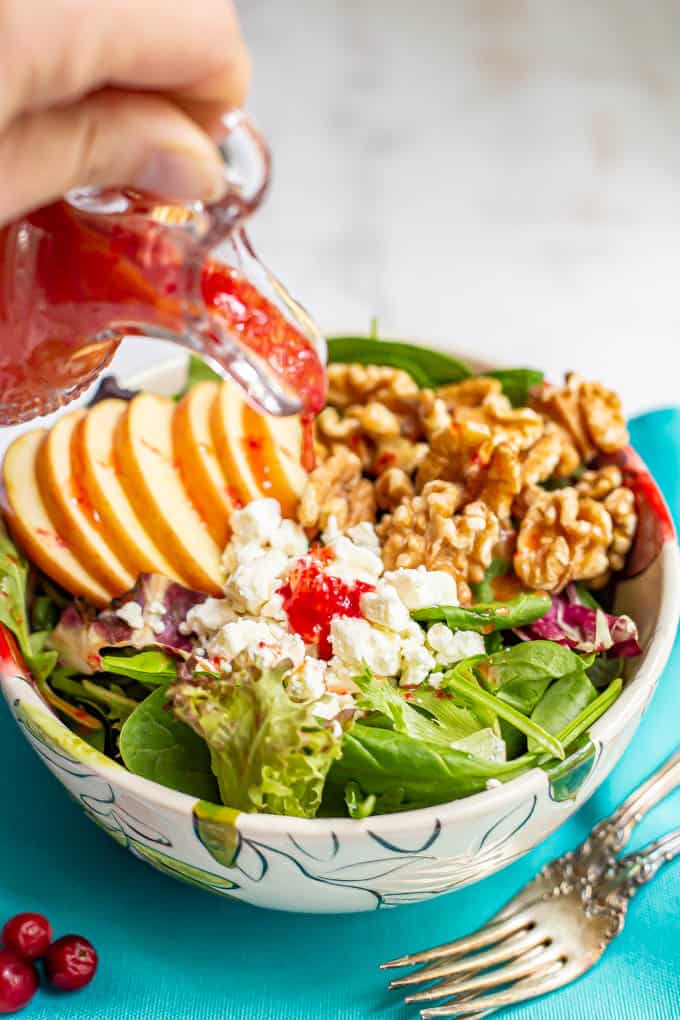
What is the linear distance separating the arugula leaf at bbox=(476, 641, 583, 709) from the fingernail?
3.43ft

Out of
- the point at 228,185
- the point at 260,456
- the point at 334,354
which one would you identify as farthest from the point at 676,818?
the point at 228,185

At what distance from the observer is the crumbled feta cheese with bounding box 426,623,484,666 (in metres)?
2.05

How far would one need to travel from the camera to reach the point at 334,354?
9.10 ft

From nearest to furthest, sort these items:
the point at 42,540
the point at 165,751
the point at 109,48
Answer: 1. the point at 109,48
2. the point at 165,751
3. the point at 42,540

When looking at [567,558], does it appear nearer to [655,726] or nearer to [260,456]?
[655,726]

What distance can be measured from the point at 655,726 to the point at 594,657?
36 cm

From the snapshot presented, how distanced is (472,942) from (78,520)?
1.03m

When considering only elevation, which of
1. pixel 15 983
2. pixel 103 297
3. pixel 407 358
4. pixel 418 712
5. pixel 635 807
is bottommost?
pixel 15 983

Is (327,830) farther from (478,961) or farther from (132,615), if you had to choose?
(132,615)

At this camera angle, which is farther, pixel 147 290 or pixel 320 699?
pixel 320 699

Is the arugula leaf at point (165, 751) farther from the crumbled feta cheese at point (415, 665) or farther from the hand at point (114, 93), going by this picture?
the hand at point (114, 93)

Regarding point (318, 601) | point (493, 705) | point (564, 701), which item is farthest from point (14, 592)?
point (564, 701)

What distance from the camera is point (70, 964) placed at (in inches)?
75.9

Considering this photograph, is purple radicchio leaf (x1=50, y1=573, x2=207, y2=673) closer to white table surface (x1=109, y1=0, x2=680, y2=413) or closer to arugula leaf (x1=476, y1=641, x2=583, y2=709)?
arugula leaf (x1=476, y1=641, x2=583, y2=709)
